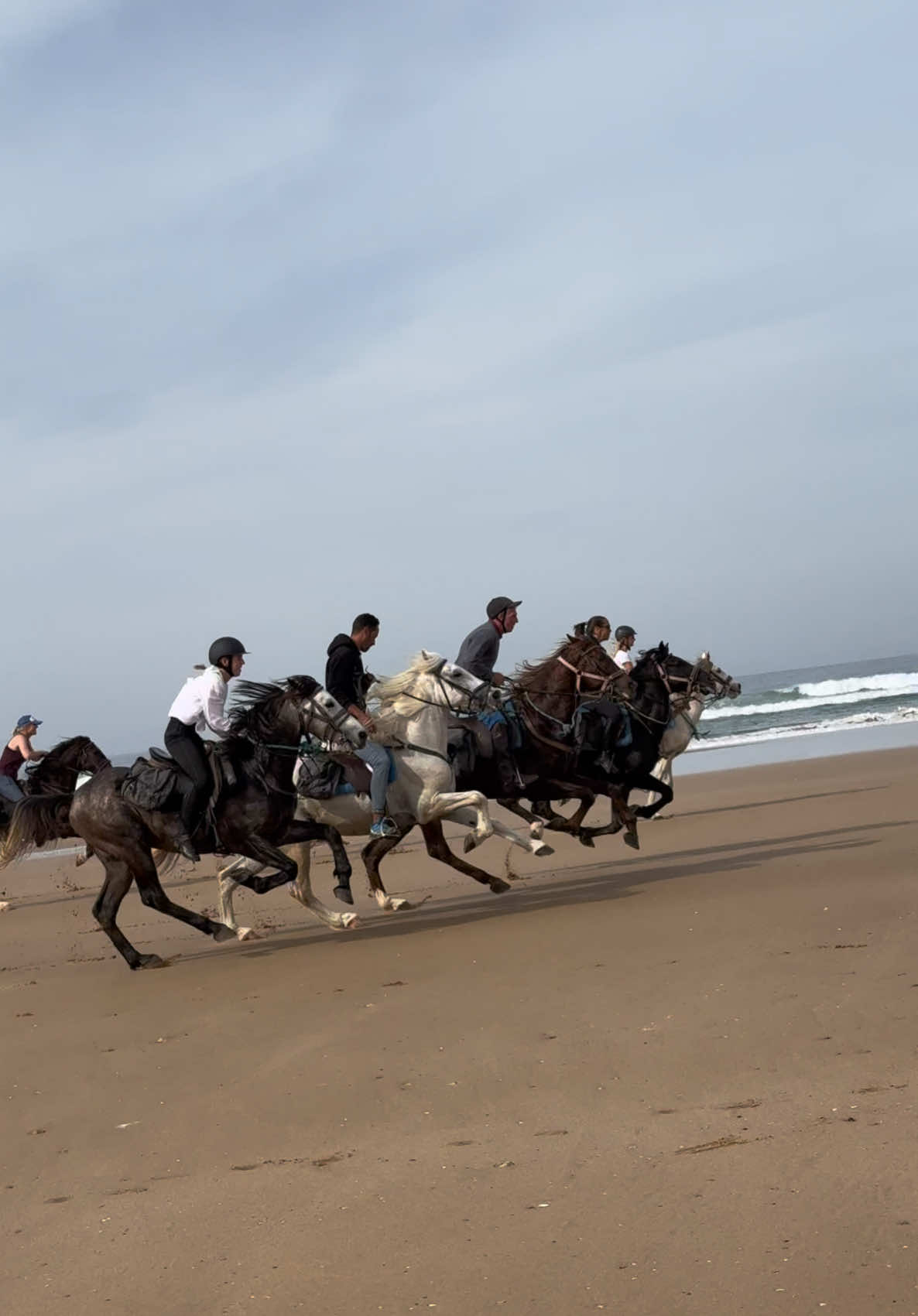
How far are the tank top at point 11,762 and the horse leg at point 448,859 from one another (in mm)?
5823

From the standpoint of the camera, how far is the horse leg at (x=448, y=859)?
38.5 feet

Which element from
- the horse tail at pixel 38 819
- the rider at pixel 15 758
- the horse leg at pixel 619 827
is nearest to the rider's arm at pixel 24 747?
the rider at pixel 15 758

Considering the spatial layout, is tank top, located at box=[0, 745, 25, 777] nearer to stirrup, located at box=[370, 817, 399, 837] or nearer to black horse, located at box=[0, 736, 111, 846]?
black horse, located at box=[0, 736, 111, 846]

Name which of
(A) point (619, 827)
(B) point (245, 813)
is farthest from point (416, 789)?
(A) point (619, 827)

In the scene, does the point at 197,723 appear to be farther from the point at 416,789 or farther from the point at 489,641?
the point at 489,641

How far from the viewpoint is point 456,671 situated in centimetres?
1159

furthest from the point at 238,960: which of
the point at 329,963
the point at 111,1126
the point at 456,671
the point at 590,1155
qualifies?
the point at 590,1155

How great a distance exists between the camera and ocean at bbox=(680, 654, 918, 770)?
31141 millimetres

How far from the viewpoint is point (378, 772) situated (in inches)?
441

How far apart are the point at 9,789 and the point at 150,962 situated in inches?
228

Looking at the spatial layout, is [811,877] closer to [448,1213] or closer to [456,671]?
[456,671]

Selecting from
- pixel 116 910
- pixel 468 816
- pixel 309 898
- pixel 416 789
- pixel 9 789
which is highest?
pixel 9 789

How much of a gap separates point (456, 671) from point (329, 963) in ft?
10.0

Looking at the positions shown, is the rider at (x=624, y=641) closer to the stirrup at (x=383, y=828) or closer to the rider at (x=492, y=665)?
the rider at (x=492, y=665)
